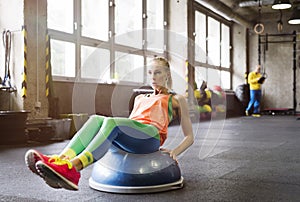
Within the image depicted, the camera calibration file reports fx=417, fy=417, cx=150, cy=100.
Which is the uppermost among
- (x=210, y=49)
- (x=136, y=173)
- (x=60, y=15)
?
(x=210, y=49)

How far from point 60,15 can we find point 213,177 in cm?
437

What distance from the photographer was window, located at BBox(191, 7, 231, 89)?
34.5 feet

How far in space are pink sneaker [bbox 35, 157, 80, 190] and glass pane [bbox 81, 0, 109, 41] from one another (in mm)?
5126

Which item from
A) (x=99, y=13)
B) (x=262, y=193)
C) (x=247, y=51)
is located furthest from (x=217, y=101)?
(x=262, y=193)

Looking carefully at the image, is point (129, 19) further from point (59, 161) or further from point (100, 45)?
point (59, 161)

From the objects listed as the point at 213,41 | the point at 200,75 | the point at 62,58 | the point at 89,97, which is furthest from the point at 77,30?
the point at 213,41

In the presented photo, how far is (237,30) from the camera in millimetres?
13164

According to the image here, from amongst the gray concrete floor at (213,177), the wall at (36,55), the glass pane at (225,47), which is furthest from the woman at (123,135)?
the glass pane at (225,47)

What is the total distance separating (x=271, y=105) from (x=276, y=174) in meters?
10.8

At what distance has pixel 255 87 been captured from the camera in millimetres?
11445

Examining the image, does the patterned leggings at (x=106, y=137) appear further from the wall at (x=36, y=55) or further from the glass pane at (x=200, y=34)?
the glass pane at (x=200, y=34)

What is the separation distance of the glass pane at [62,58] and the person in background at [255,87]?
20.5ft

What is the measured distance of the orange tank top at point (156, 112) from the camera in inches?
89.3

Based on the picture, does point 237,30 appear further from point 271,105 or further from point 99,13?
point 99,13
